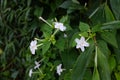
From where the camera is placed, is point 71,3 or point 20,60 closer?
point 71,3

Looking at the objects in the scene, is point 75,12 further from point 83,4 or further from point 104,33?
point 104,33

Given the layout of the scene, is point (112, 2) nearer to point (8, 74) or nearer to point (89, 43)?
point (89, 43)

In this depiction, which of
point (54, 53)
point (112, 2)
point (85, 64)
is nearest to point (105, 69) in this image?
point (85, 64)

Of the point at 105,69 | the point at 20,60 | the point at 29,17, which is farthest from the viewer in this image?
the point at 20,60

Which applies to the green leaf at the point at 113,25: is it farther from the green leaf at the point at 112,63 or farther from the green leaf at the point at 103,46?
the green leaf at the point at 112,63

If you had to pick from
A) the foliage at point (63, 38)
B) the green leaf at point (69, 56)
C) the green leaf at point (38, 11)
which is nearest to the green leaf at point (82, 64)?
the foliage at point (63, 38)

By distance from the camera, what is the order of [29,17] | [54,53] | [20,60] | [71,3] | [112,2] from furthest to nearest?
[20,60], [29,17], [54,53], [71,3], [112,2]

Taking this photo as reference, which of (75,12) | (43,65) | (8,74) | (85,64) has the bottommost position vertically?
(8,74)

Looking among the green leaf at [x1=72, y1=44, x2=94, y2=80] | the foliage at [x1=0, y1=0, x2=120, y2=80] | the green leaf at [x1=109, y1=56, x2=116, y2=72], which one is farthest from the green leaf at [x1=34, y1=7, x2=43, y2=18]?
the green leaf at [x1=72, y1=44, x2=94, y2=80]

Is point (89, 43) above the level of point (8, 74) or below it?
above
